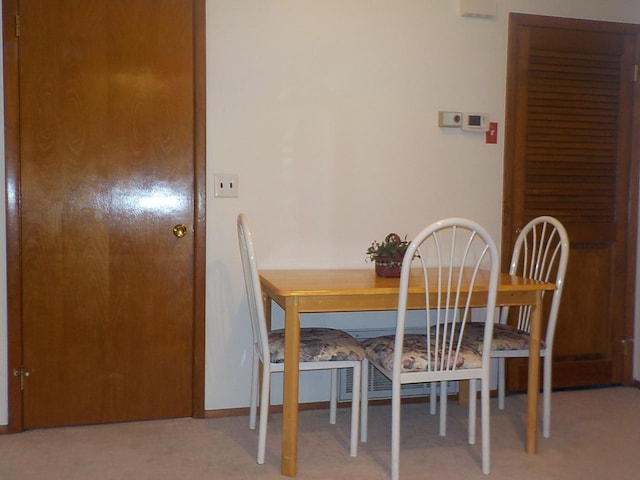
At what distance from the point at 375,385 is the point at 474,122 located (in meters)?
1.38

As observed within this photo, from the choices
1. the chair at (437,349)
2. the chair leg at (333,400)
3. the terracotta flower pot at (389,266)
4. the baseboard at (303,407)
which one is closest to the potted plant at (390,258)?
the terracotta flower pot at (389,266)

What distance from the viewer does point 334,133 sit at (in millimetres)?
2943

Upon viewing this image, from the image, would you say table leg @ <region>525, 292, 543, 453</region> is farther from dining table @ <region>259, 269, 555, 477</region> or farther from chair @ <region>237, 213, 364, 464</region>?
chair @ <region>237, 213, 364, 464</region>

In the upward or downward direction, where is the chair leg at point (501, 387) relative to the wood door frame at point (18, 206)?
downward

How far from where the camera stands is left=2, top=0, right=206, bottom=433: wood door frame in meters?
2.57

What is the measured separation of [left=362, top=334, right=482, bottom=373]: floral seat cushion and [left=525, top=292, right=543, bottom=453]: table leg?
0.85ft

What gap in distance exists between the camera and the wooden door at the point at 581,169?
318cm

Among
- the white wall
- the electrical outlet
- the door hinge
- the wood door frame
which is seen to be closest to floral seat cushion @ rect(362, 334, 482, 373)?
the white wall

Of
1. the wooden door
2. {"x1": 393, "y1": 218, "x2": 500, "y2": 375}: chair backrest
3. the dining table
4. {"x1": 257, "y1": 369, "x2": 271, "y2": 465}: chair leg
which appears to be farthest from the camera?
the wooden door

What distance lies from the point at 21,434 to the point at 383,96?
221 cm

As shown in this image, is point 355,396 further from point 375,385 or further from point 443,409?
point 375,385

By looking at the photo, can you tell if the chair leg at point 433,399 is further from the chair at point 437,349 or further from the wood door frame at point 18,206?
the wood door frame at point 18,206

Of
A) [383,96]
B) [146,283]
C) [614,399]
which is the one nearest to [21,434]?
[146,283]

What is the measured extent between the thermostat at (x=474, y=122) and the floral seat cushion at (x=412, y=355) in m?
1.13
